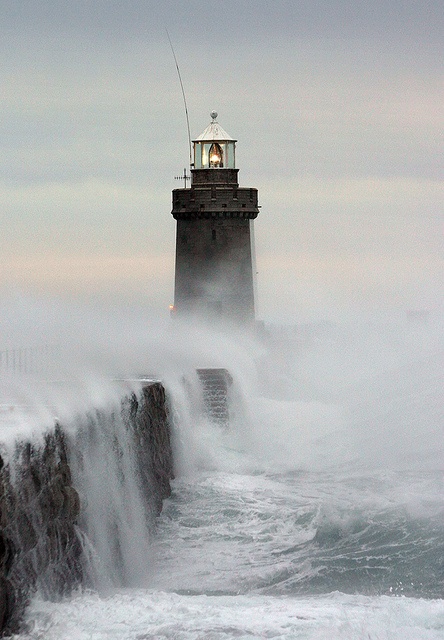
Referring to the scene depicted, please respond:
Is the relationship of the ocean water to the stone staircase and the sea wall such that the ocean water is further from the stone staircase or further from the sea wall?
the stone staircase

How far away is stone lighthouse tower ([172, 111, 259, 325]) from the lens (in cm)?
3991

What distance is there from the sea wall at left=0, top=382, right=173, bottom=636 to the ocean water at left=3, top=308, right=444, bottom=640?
0.28 meters

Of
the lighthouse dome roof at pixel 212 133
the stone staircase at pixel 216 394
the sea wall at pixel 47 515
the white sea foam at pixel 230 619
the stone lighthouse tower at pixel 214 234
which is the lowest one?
the white sea foam at pixel 230 619

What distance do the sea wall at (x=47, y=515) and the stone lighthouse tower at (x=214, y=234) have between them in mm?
22201

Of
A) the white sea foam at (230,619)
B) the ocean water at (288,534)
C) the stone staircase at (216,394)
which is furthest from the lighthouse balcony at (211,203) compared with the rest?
the white sea foam at (230,619)

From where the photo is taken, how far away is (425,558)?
17078 mm

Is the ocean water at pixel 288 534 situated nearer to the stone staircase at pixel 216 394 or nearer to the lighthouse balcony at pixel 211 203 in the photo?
the stone staircase at pixel 216 394

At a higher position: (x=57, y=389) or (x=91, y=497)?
(x=57, y=389)

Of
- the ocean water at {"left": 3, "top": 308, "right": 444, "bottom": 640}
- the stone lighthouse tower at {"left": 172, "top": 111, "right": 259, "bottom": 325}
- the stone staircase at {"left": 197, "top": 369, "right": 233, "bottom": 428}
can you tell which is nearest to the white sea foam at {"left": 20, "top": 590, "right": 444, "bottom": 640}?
the ocean water at {"left": 3, "top": 308, "right": 444, "bottom": 640}

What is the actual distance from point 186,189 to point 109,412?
2247 centimetres

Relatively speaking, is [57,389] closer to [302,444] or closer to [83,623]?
[83,623]

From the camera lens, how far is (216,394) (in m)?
30.0

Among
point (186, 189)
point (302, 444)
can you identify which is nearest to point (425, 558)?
point (302, 444)

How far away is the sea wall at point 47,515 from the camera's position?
12.5 meters
